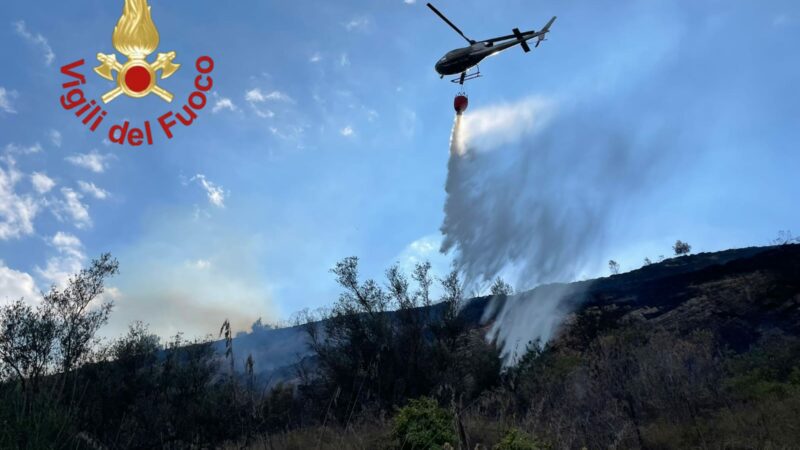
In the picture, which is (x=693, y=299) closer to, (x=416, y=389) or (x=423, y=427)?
(x=416, y=389)

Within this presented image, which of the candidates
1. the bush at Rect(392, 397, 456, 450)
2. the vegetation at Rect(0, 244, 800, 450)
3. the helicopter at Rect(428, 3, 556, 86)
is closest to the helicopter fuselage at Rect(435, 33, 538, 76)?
the helicopter at Rect(428, 3, 556, 86)

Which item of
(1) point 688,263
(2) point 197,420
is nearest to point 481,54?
(2) point 197,420

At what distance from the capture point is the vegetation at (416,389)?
6.99 metres

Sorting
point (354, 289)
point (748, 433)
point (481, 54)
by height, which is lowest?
point (748, 433)

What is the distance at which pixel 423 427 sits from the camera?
881 cm

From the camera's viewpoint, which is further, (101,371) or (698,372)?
(101,371)

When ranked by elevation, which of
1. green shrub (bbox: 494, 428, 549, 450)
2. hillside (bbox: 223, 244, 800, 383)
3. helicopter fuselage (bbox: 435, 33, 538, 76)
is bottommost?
green shrub (bbox: 494, 428, 549, 450)

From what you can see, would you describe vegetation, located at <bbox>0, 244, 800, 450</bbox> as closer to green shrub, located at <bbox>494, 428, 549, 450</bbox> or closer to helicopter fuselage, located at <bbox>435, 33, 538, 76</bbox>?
green shrub, located at <bbox>494, 428, 549, 450</bbox>

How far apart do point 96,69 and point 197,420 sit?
17.1 meters

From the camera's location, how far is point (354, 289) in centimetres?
3262

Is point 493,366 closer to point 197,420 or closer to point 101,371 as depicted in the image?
point 197,420

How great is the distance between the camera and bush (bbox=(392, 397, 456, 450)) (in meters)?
8.44

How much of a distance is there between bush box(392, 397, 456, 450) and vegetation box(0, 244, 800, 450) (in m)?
0.03

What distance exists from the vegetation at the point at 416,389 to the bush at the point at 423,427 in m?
0.03
